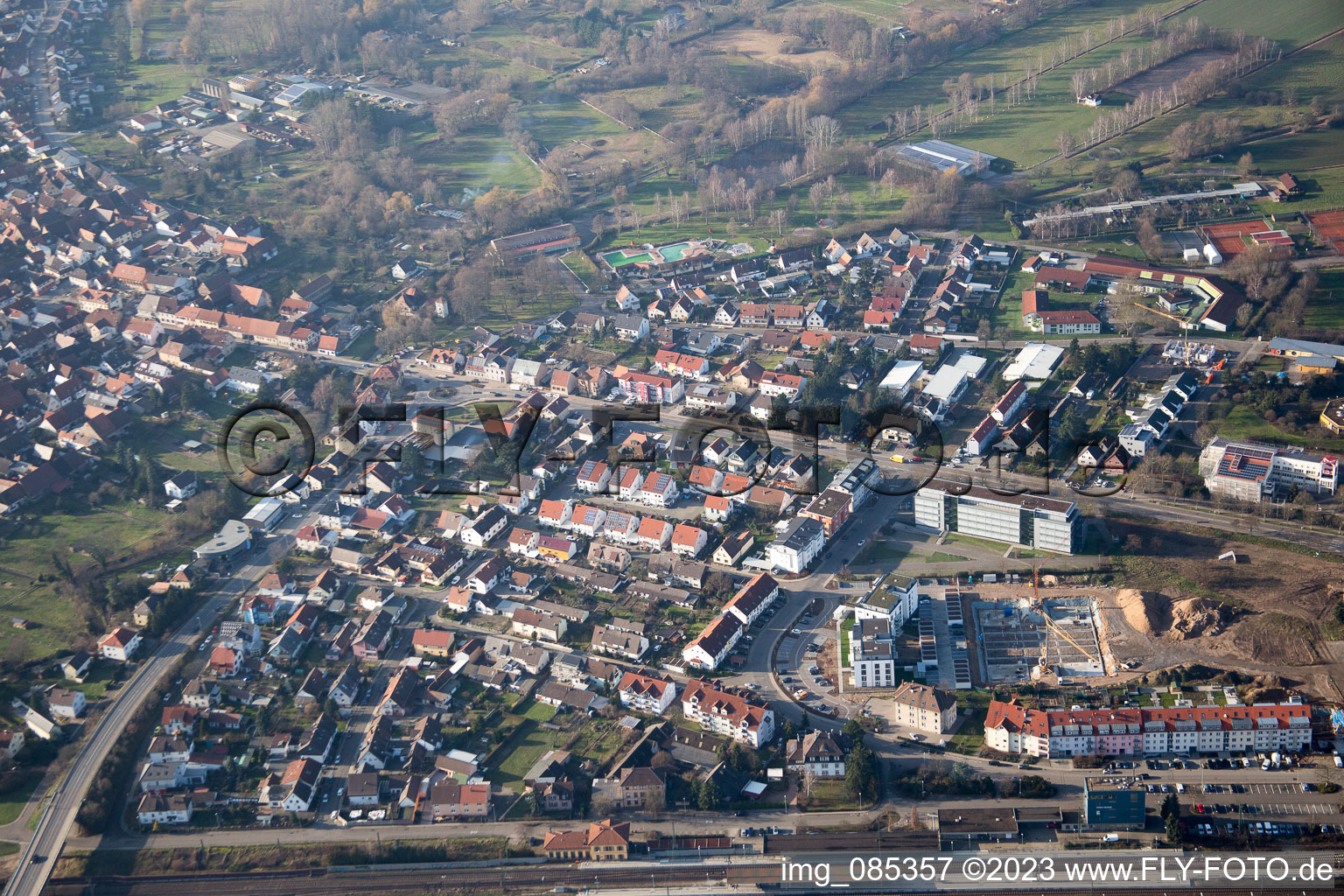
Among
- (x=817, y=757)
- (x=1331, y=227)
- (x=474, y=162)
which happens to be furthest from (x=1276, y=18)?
(x=817, y=757)

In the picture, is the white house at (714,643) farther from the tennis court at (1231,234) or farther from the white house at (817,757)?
the tennis court at (1231,234)

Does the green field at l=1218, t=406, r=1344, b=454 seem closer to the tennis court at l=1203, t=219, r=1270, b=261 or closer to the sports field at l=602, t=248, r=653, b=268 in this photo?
the tennis court at l=1203, t=219, r=1270, b=261

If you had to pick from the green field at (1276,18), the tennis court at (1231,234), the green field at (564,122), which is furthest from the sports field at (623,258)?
the green field at (1276,18)

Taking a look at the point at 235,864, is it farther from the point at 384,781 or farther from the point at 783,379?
the point at 783,379

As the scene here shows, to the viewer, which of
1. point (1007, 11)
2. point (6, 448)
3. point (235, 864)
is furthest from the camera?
point (1007, 11)

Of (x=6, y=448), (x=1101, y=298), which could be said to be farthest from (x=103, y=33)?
(x=1101, y=298)

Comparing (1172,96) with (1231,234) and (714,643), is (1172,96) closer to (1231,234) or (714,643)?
(1231,234)
